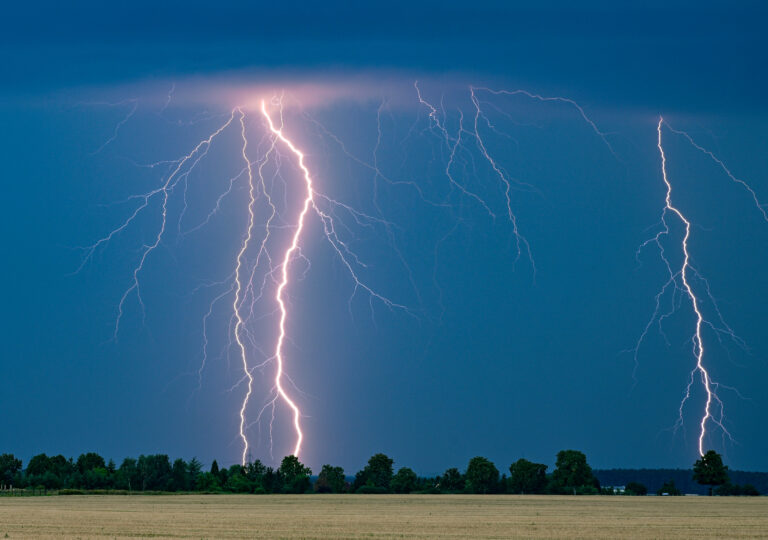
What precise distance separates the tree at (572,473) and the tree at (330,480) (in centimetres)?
1711

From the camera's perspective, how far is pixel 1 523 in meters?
27.6

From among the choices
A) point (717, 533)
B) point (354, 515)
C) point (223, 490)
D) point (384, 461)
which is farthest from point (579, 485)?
point (717, 533)

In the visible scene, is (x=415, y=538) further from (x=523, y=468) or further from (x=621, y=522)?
(x=523, y=468)

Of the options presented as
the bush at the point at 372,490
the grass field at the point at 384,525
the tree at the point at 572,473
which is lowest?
the grass field at the point at 384,525

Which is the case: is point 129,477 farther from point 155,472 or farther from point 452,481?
point 452,481

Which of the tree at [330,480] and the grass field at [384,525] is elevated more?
the tree at [330,480]

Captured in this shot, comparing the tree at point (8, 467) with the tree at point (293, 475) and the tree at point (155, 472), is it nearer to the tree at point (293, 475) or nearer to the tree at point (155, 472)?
the tree at point (155, 472)

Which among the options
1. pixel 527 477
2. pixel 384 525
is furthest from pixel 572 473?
pixel 384 525

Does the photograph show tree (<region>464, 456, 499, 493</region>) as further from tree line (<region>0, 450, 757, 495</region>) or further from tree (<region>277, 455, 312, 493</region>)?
tree (<region>277, 455, 312, 493</region>)

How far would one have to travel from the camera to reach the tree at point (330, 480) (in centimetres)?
7975

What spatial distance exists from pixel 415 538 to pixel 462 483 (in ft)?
202

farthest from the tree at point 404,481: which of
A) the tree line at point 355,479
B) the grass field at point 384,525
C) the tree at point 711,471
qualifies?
the grass field at point 384,525

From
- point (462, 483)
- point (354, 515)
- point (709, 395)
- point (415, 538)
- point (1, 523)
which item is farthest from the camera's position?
point (462, 483)

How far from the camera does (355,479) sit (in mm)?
83188
